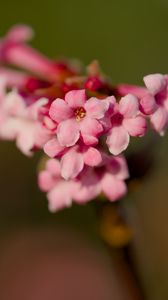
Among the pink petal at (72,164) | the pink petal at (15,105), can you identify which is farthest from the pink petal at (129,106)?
the pink petal at (15,105)

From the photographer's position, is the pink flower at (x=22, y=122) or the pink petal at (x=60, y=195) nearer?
the pink flower at (x=22, y=122)

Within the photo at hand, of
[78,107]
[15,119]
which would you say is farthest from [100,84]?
[15,119]

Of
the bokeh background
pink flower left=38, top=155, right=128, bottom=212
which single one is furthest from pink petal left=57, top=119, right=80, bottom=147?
the bokeh background

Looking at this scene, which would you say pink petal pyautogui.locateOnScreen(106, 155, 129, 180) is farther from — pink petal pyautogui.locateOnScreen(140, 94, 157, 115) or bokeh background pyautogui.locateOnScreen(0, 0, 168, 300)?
bokeh background pyautogui.locateOnScreen(0, 0, 168, 300)

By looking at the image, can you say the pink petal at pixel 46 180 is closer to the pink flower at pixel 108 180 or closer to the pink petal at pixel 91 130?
the pink flower at pixel 108 180

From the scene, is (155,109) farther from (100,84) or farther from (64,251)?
(64,251)

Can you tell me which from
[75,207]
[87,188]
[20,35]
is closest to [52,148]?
[87,188]
